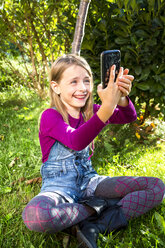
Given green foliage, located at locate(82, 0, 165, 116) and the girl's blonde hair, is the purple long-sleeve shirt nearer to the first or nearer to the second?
the girl's blonde hair

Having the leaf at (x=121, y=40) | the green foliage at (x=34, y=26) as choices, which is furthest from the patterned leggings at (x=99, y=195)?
the green foliage at (x=34, y=26)

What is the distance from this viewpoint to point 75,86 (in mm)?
1866

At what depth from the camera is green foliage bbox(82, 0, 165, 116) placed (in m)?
2.55

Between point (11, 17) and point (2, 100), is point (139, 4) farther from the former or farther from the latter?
point (2, 100)

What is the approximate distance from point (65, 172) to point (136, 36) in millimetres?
1672

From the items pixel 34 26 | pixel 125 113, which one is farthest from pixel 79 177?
pixel 34 26

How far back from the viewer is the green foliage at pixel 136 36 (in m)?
2.55

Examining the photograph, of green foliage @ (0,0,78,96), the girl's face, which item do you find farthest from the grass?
green foliage @ (0,0,78,96)

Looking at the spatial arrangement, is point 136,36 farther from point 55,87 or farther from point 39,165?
point 39,165

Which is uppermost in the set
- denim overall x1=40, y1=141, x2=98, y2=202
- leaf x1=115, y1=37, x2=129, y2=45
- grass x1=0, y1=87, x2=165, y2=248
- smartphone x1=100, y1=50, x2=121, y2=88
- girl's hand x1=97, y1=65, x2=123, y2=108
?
leaf x1=115, y1=37, x2=129, y2=45

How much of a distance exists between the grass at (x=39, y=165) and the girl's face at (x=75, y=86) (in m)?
0.88

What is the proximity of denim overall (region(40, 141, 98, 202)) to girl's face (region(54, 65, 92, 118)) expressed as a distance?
1.12 feet

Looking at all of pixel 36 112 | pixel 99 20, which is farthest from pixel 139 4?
pixel 36 112

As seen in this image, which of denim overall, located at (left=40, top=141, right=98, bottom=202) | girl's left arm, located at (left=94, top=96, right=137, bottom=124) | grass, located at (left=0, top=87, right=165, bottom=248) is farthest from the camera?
girl's left arm, located at (left=94, top=96, right=137, bottom=124)
